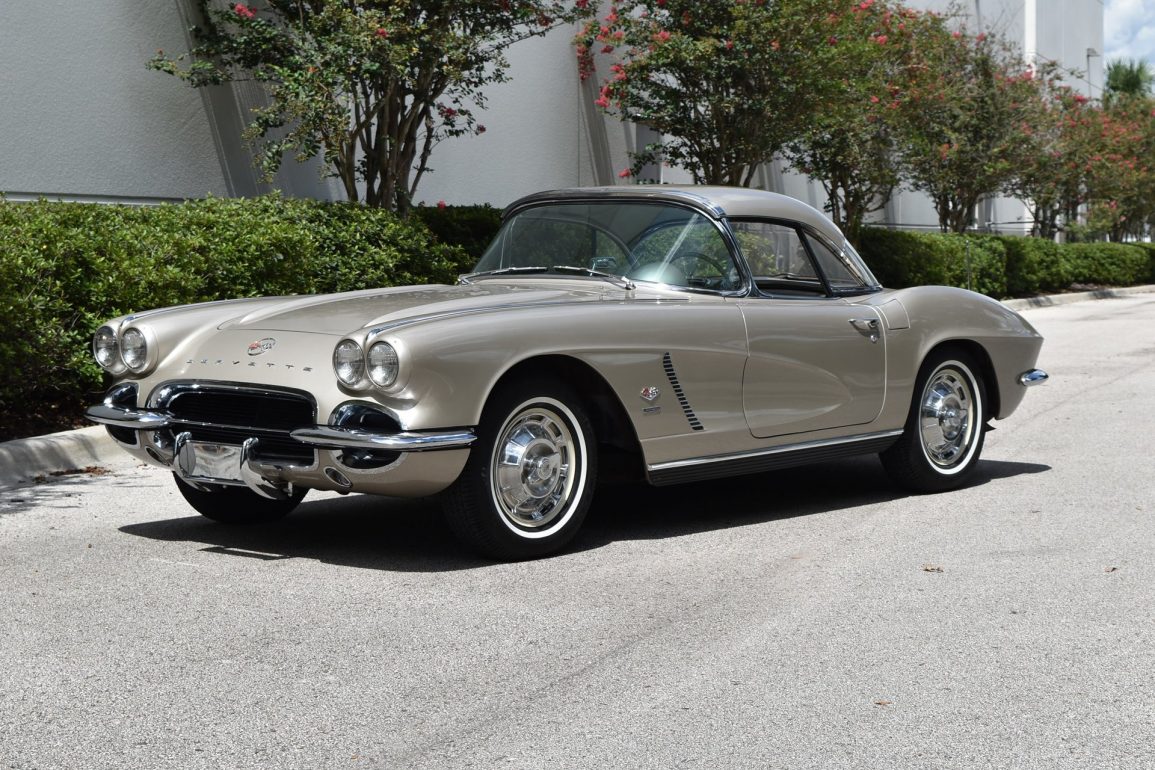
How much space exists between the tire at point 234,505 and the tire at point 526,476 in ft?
4.03

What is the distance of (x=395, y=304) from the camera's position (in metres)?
5.92

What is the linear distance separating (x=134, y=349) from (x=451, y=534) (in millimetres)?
1569

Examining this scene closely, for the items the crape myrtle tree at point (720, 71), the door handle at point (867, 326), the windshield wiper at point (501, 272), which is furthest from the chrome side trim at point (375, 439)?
the crape myrtle tree at point (720, 71)

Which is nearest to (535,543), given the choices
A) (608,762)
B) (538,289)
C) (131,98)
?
(538,289)

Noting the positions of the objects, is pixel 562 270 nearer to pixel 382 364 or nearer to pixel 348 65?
pixel 382 364

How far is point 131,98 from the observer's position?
43.6 ft

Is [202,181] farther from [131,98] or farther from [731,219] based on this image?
[731,219]

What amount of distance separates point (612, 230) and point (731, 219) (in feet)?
1.92

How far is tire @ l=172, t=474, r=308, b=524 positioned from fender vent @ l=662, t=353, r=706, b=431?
176 cm

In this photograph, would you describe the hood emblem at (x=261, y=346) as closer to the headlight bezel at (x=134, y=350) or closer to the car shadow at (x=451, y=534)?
the headlight bezel at (x=134, y=350)

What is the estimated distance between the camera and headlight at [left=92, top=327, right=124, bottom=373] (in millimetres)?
6137

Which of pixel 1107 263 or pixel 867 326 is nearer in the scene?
pixel 867 326

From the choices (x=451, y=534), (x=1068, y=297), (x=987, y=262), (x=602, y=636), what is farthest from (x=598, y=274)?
(x=1068, y=297)

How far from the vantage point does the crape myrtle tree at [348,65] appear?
42.1ft
